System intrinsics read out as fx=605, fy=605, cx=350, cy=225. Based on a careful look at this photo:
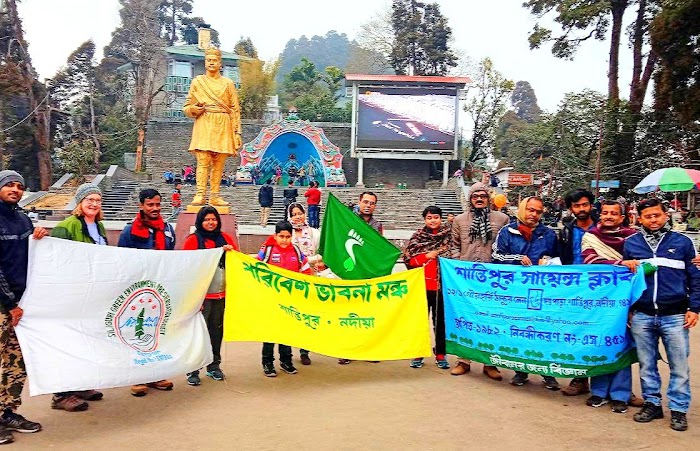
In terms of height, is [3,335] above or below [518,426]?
above

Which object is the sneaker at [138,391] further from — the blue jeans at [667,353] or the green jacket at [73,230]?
the blue jeans at [667,353]

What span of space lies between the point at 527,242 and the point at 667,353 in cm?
131

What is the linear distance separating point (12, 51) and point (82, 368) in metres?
31.8

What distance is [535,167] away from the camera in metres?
28.2

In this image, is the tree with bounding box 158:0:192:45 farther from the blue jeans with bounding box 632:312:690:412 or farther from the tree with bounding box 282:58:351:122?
the blue jeans with bounding box 632:312:690:412

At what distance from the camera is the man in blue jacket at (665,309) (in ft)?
13.1

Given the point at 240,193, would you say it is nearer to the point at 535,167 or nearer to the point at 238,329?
the point at 535,167

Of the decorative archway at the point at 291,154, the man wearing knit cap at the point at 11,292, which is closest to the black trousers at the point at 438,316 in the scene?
the man wearing knit cap at the point at 11,292

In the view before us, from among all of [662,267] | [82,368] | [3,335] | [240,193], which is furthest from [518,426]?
[240,193]

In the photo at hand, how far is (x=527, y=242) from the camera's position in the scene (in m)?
4.94

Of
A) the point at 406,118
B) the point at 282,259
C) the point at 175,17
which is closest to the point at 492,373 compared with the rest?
the point at 282,259

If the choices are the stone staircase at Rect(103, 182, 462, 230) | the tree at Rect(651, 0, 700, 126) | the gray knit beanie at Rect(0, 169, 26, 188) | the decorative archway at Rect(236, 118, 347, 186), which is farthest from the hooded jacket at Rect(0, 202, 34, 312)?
the decorative archway at Rect(236, 118, 347, 186)

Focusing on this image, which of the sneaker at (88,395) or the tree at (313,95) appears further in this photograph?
the tree at (313,95)

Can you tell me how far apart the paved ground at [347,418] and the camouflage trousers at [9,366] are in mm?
261
